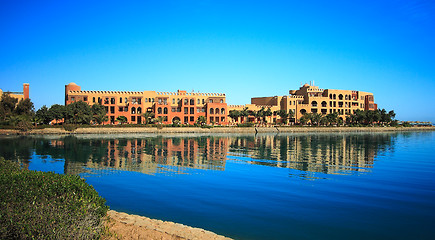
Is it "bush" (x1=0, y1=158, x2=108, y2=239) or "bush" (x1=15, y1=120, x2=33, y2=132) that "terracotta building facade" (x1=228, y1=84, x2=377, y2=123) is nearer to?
"bush" (x1=15, y1=120, x2=33, y2=132)

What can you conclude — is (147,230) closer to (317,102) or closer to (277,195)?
(277,195)

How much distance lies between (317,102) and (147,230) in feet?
338

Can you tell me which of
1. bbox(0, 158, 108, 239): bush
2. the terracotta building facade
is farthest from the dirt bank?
the terracotta building facade

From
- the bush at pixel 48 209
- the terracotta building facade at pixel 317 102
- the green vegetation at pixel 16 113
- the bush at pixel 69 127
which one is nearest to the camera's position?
the bush at pixel 48 209

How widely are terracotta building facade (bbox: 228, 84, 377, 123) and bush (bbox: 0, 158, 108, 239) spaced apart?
9259 centimetres

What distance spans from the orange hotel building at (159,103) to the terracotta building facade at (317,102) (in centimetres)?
1322

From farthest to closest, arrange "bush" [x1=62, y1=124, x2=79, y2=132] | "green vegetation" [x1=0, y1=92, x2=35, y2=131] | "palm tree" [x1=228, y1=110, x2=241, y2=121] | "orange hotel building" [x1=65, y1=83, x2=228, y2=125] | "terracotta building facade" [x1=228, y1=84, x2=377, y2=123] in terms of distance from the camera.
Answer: "terracotta building facade" [x1=228, y1=84, x2=377, y2=123], "palm tree" [x1=228, y1=110, x2=241, y2=121], "orange hotel building" [x1=65, y1=83, x2=228, y2=125], "bush" [x1=62, y1=124, x2=79, y2=132], "green vegetation" [x1=0, y1=92, x2=35, y2=131]

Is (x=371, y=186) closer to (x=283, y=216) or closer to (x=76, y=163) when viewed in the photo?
(x=283, y=216)

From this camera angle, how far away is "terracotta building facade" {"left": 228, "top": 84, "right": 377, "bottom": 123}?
104312 millimetres

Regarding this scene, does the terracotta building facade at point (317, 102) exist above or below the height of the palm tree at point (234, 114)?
above

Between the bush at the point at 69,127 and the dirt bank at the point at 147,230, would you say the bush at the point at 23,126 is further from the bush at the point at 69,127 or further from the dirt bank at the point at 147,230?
the dirt bank at the point at 147,230

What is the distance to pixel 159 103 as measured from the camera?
89.2m

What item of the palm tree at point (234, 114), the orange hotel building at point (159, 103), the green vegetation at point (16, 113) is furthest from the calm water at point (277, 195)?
the palm tree at point (234, 114)

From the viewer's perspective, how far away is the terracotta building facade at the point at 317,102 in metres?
104
